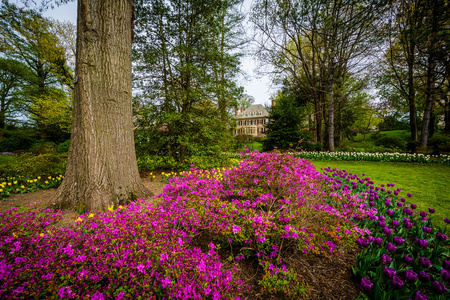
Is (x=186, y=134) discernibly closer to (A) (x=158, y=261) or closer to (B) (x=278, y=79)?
(A) (x=158, y=261)

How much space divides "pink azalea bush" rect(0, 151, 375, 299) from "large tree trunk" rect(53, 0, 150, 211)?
73cm

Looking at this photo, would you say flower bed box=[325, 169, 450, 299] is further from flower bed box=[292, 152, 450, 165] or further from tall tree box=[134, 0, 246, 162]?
flower bed box=[292, 152, 450, 165]

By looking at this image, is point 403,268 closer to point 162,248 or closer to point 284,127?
point 162,248

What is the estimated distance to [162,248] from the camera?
1389mm

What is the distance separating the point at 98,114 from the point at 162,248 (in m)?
2.54

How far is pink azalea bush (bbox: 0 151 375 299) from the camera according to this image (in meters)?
1.09

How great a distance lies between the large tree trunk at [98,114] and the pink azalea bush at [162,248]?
73 cm

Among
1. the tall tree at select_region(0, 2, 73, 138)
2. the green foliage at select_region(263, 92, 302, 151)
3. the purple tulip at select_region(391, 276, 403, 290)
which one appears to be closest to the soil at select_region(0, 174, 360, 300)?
the purple tulip at select_region(391, 276, 403, 290)

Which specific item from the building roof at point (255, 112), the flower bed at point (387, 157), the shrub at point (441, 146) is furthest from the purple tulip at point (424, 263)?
the building roof at point (255, 112)

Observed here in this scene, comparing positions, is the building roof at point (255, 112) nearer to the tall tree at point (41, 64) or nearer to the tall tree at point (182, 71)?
the tall tree at point (41, 64)

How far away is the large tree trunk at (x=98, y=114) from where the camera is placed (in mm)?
2705

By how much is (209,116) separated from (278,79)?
39.6 feet

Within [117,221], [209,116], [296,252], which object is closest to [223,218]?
[296,252]

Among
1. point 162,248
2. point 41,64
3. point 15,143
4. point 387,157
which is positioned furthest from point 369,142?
point 15,143
